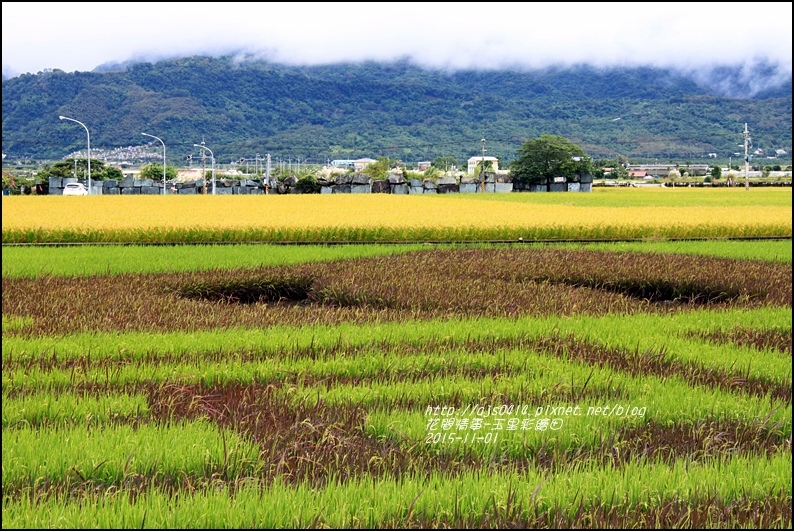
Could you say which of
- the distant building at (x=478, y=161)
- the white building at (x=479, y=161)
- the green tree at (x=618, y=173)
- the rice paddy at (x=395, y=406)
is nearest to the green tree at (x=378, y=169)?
the white building at (x=479, y=161)

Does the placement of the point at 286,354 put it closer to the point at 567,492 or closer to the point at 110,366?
the point at 110,366

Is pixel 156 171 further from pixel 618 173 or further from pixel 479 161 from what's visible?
pixel 618 173

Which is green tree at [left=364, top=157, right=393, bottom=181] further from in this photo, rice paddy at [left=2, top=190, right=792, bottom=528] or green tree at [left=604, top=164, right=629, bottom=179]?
rice paddy at [left=2, top=190, right=792, bottom=528]

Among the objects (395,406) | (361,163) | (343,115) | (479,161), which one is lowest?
(395,406)

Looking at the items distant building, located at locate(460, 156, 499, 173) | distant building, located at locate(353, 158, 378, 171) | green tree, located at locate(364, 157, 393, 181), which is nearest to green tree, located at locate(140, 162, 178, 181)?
distant building, located at locate(353, 158, 378, 171)

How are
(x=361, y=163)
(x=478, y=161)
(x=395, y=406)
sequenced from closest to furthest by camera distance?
1. (x=395, y=406)
2. (x=478, y=161)
3. (x=361, y=163)

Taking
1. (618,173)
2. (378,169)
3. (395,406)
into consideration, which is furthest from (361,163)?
(395,406)

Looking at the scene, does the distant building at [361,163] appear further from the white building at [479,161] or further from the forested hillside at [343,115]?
the white building at [479,161]
